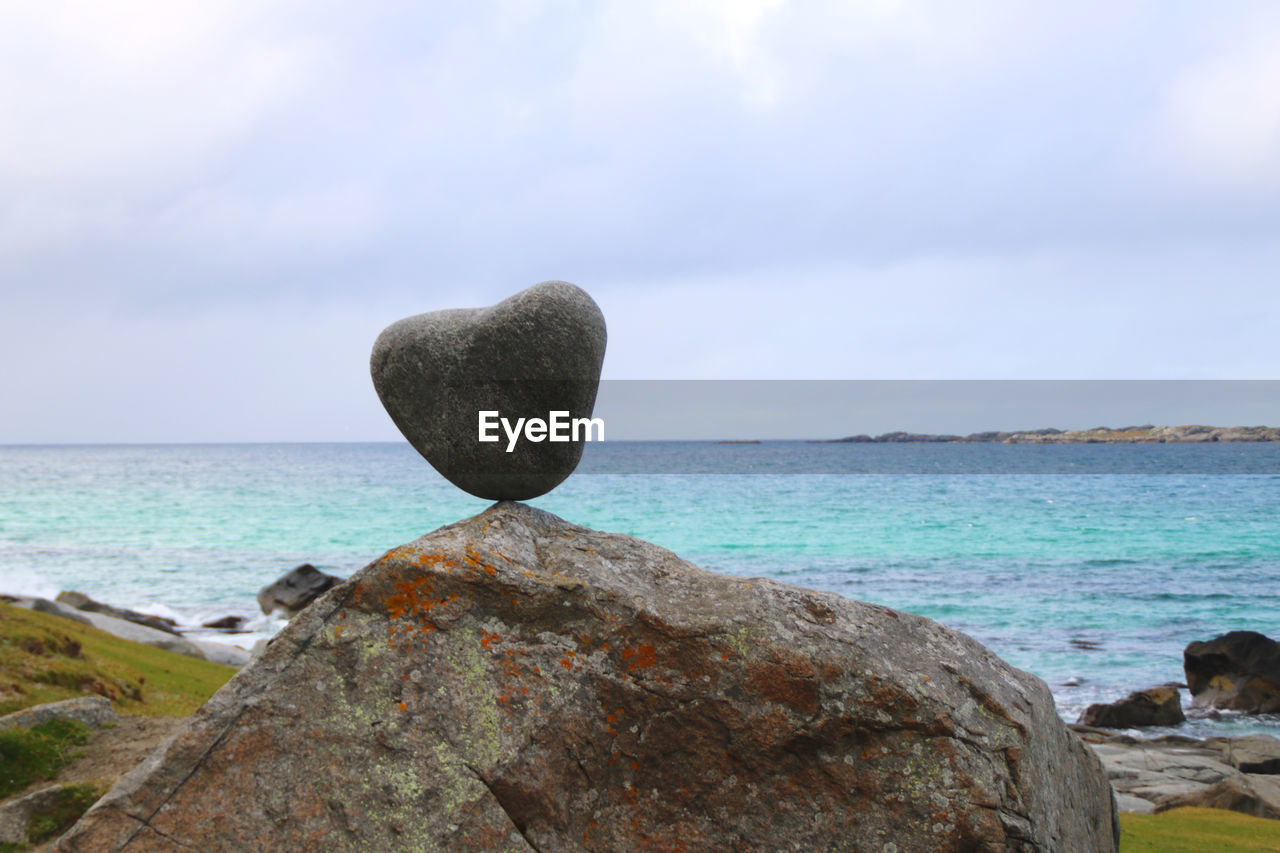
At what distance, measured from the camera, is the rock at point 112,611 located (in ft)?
86.2

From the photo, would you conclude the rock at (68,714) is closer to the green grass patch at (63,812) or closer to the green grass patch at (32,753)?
the green grass patch at (32,753)

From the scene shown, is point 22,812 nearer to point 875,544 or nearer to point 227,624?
point 227,624

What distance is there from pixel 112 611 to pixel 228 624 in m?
3.38

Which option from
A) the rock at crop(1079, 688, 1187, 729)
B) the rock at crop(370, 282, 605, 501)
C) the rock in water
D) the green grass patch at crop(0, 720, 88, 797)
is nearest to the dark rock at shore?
the green grass patch at crop(0, 720, 88, 797)

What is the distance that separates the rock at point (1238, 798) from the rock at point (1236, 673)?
23.5ft

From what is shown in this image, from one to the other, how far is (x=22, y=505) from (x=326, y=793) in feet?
270

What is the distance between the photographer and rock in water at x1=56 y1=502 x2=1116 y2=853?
455cm

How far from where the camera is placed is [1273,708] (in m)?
21.2

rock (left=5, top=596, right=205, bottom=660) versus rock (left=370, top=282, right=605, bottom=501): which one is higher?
rock (left=370, top=282, right=605, bottom=501)

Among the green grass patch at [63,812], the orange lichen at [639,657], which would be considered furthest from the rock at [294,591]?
the orange lichen at [639,657]

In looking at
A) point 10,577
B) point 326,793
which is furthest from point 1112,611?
point 10,577

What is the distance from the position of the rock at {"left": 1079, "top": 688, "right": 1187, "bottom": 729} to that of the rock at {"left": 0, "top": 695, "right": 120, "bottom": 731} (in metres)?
19.4

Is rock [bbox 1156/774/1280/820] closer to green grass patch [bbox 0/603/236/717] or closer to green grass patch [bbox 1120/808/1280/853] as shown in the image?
green grass patch [bbox 1120/808/1280/853]

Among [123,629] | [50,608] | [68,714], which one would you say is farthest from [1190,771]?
[50,608]
